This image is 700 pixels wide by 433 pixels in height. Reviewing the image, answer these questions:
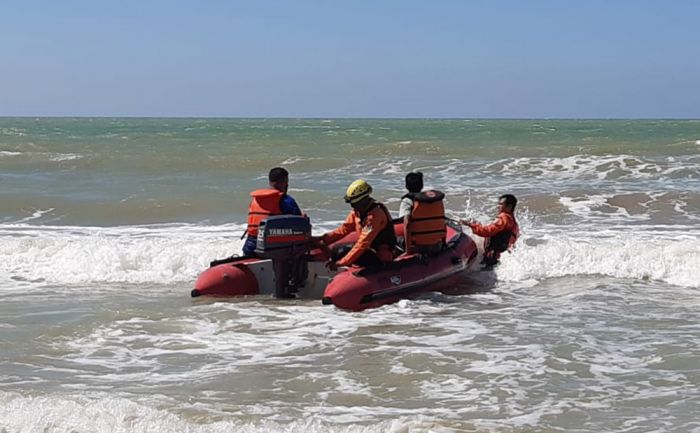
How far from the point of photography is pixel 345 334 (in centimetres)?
745

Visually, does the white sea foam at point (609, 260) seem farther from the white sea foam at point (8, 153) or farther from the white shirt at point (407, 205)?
the white sea foam at point (8, 153)

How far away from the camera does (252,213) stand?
888 centimetres

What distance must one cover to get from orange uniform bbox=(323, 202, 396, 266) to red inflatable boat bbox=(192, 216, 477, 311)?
11 centimetres

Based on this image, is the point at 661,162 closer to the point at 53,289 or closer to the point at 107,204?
the point at 107,204

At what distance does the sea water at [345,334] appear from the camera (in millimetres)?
5340

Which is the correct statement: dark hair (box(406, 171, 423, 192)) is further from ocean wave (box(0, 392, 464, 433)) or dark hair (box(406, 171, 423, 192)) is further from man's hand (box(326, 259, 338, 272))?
ocean wave (box(0, 392, 464, 433))

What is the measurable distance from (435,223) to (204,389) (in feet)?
12.0

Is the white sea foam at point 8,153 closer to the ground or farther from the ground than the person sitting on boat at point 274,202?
closer to the ground

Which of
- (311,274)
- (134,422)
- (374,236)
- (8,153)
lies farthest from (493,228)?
(8,153)

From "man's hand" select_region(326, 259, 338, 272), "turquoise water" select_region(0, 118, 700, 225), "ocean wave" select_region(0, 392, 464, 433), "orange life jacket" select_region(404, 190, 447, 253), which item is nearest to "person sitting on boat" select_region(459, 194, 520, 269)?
"orange life jacket" select_region(404, 190, 447, 253)

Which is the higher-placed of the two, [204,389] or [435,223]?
[435,223]

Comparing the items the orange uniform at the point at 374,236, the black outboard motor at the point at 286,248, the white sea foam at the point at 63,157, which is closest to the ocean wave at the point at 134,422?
the black outboard motor at the point at 286,248

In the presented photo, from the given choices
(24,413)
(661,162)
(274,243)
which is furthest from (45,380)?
(661,162)

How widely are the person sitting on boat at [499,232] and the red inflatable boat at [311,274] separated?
74 cm
